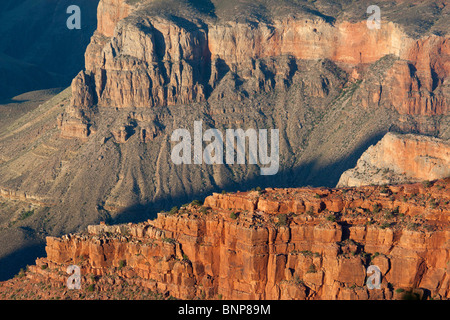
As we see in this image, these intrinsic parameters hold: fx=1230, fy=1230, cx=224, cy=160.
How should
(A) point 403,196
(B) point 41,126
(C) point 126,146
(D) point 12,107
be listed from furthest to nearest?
(D) point 12,107 < (B) point 41,126 < (C) point 126,146 < (A) point 403,196

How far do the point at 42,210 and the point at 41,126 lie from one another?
24.6 meters

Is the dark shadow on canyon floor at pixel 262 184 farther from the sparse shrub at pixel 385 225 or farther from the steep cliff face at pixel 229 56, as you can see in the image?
the sparse shrub at pixel 385 225

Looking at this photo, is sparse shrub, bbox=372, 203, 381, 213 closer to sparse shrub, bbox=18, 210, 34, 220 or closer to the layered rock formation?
the layered rock formation

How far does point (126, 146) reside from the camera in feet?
509

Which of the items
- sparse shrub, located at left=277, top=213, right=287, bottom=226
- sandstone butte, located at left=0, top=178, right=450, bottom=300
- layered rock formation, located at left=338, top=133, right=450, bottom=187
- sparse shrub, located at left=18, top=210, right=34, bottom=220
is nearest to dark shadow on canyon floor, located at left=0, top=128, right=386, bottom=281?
sparse shrub, located at left=18, top=210, right=34, bottom=220

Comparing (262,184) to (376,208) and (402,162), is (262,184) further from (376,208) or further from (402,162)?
(376,208)

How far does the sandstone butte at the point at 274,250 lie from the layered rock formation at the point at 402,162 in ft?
41.2

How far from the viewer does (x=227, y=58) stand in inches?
6604

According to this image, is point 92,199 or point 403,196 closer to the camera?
point 403,196

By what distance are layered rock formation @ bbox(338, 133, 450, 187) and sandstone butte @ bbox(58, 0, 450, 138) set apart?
43.3 m

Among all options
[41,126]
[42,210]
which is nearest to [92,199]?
[42,210]

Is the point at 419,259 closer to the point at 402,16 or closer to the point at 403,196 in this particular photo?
the point at 403,196

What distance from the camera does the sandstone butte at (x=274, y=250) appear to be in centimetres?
7838

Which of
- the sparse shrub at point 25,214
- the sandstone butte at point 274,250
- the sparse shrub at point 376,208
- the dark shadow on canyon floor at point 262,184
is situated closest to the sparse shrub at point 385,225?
the sandstone butte at point 274,250
